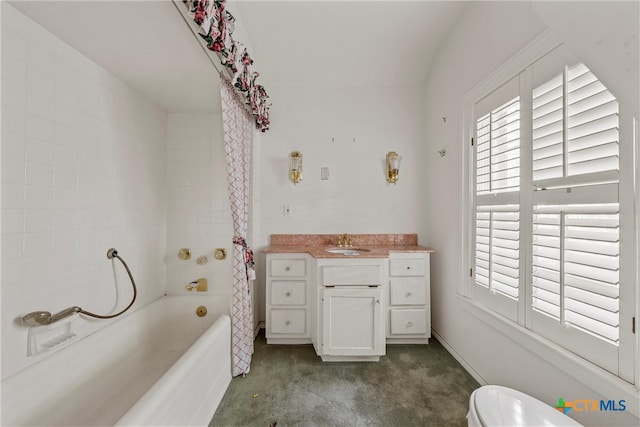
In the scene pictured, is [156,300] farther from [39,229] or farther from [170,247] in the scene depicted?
[39,229]

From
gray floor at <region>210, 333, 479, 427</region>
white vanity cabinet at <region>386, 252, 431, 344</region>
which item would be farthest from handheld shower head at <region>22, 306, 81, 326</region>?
white vanity cabinet at <region>386, 252, 431, 344</region>

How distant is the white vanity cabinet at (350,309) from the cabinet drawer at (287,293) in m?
0.28

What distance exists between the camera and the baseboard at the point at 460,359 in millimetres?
1677

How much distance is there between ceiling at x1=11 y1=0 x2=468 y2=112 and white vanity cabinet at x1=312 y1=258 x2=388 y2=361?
1.63 metres

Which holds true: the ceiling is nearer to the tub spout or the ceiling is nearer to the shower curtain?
the shower curtain

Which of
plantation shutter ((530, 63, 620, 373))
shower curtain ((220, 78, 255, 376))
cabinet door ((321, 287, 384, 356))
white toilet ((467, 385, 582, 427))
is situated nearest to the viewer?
white toilet ((467, 385, 582, 427))

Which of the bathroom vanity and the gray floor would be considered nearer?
the gray floor

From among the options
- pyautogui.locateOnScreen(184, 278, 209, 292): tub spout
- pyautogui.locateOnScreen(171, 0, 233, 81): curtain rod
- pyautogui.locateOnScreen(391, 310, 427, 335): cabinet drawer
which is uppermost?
pyautogui.locateOnScreen(171, 0, 233, 81): curtain rod

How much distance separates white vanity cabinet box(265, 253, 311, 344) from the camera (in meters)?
2.18

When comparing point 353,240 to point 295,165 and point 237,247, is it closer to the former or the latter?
point 295,165

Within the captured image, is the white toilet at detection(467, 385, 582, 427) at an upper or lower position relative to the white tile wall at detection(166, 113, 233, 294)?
lower

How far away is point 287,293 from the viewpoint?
2.18m

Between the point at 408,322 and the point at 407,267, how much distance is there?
19.3 inches

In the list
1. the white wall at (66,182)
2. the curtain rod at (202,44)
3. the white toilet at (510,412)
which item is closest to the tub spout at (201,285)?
the white wall at (66,182)
